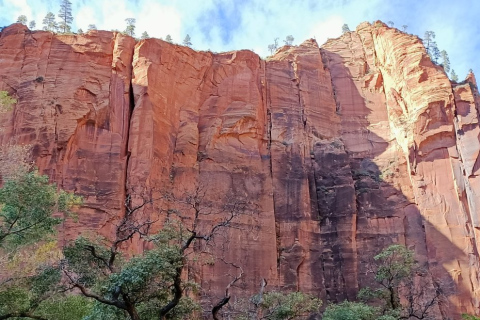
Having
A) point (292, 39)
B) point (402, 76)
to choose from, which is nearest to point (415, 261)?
point (402, 76)

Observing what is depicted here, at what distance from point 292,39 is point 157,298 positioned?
164ft

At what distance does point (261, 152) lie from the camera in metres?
36.4

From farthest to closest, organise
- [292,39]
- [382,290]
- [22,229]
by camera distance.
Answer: [292,39] < [382,290] < [22,229]

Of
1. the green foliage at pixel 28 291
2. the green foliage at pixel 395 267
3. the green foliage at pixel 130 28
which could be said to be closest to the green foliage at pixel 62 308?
the green foliage at pixel 28 291

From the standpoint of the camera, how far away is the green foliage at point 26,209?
15.1m

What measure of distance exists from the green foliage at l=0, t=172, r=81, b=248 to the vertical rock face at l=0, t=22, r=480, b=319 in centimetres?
1213

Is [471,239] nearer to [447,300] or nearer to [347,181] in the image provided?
[447,300]

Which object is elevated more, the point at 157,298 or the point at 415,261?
the point at 415,261

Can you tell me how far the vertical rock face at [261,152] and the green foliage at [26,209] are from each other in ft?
39.8

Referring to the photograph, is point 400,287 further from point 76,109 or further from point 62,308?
point 76,109

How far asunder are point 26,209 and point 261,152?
2279cm

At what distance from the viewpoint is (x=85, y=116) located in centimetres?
3203

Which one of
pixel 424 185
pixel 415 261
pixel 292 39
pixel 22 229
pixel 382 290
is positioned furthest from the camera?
pixel 292 39

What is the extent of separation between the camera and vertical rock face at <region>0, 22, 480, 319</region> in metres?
30.8
